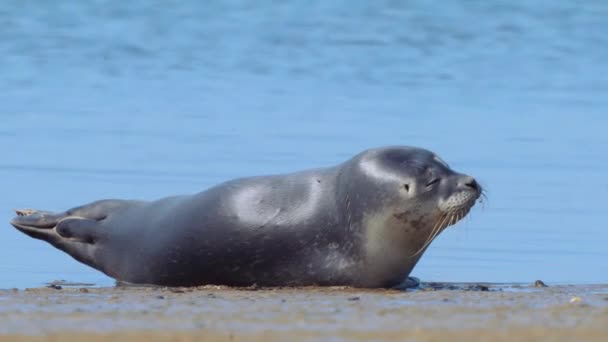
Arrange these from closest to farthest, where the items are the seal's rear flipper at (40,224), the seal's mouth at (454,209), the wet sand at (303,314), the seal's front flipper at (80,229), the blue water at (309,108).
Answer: the wet sand at (303,314) < the seal's mouth at (454,209) < the seal's front flipper at (80,229) < the seal's rear flipper at (40,224) < the blue water at (309,108)

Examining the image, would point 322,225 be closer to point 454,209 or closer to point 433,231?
point 433,231

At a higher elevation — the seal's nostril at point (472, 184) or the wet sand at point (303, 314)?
the seal's nostril at point (472, 184)

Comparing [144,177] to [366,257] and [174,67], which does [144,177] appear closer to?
[366,257]

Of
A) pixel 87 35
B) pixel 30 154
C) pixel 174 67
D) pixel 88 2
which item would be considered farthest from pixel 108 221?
pixel 88 2

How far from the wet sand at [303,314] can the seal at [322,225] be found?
268 mm

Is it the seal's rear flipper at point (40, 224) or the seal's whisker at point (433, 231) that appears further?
the seal's rear flipper at point (40, 224)

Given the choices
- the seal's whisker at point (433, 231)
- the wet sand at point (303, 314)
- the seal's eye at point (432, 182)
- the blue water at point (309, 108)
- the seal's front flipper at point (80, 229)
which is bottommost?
the wet sand at point (303, 314)

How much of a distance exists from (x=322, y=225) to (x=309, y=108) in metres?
6.20

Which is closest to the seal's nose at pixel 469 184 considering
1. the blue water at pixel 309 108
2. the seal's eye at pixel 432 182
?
the seal's eye at pixel 432 182

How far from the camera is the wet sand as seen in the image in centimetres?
707

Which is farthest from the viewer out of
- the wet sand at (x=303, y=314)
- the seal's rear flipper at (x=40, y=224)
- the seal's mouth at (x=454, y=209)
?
the seal's rear flipper at (x=40, y=224)

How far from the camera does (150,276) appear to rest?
998 centimetres

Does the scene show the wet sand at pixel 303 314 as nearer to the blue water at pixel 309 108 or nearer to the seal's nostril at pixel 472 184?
the seal's nostril at pixel 472 184

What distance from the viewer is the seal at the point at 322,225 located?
950 cm
